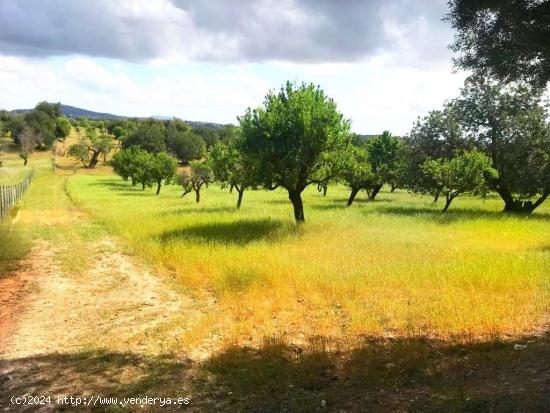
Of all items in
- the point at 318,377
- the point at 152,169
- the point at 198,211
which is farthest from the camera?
the point at 152,169

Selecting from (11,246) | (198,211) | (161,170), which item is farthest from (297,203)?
(161,170)

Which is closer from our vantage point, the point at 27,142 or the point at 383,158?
the point at 383,158

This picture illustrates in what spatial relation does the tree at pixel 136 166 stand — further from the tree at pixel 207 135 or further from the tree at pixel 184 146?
A: the tree at pixel 207 135

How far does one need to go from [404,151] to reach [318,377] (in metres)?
38.1

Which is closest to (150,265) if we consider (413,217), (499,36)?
(499,36)

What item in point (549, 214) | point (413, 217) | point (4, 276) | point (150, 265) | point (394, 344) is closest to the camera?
point (394, 344)

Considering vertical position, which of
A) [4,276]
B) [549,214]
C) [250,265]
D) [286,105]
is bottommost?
[4,276]

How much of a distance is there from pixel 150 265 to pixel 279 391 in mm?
12122

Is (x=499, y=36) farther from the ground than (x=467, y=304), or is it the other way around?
(x=499, y=36)

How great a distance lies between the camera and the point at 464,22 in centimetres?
1135

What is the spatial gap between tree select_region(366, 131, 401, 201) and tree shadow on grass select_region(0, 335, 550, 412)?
39531mm

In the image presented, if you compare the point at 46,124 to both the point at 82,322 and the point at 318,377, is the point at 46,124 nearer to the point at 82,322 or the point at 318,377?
the point at 82,322

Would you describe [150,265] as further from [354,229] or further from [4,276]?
[354,229]

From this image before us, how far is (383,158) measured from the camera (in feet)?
164
